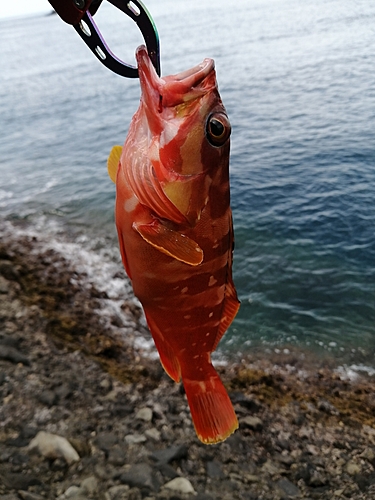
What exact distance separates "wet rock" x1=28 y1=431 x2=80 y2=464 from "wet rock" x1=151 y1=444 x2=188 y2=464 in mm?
689

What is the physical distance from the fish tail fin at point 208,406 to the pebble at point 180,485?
214 cm

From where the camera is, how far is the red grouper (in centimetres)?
138

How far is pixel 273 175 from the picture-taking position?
11820mm

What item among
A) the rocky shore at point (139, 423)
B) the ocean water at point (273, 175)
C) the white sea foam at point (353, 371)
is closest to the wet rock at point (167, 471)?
the rocky shore at point (139, 423)

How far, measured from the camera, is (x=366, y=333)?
273 inches

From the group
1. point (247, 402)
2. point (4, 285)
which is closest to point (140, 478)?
point (247, 402)

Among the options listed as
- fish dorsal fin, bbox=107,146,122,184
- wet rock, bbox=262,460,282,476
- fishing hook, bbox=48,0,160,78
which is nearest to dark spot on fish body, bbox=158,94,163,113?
fishing hook, bbox=48,0,160,78

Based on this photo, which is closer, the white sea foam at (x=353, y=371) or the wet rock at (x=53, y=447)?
the wet rock at (x=53, y=447)

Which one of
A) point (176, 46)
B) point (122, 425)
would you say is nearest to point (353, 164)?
point (122, 425)

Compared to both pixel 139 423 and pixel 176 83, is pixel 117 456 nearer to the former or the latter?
pixel 139 423

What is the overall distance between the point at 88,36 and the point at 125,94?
22537 millimetres

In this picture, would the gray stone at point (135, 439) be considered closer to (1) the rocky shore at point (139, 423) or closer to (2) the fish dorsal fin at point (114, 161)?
(1) the rocky shore at point (139, 423)

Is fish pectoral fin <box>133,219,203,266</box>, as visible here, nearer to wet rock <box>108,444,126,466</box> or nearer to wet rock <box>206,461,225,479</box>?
wet rock <box>108,444,126,466</box>

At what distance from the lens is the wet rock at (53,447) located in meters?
3.66
